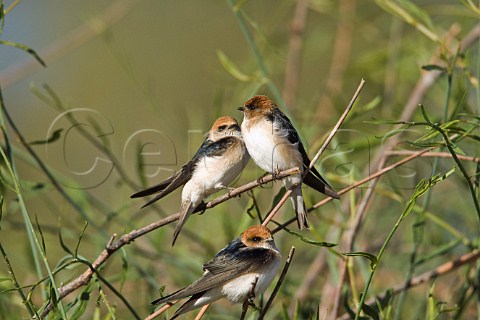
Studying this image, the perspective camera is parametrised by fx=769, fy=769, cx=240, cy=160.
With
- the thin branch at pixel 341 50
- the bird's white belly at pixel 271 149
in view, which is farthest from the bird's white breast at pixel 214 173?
the thin branch at pixel 341 50

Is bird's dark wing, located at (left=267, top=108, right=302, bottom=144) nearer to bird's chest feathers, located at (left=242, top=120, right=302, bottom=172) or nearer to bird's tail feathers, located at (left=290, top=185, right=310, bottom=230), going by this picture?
bird's chest feathers, located at (left=242, top=120, right=302, bottom=172)

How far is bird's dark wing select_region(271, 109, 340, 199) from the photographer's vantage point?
1635 mm

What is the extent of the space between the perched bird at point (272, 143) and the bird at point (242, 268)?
0.12m

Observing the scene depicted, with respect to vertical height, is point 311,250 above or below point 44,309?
below

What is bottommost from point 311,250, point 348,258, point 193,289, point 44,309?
point 311,250

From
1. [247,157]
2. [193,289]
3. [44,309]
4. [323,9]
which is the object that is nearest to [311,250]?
[323,9]

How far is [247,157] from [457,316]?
0.73 m

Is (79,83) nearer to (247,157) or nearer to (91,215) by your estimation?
(91,215)

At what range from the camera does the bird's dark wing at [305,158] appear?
1.64 meters

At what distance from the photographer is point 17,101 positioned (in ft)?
21.2

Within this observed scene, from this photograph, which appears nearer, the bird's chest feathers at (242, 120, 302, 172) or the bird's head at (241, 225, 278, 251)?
the bird's head at (241, 225, 278, 251)

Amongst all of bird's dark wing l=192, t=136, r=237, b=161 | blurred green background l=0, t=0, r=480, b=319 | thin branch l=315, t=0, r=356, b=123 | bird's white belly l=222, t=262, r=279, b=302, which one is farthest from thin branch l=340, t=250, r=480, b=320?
thin branch l=315, t=0, r=356, b=123

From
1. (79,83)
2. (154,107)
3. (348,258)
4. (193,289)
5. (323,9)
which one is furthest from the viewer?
(79,83)

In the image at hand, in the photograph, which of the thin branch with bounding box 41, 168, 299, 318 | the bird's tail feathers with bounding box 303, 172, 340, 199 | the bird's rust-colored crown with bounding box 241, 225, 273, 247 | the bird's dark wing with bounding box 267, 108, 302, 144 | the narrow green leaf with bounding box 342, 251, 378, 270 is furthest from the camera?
the bird's dark wing with bounding box 267, 108, 302, 144
